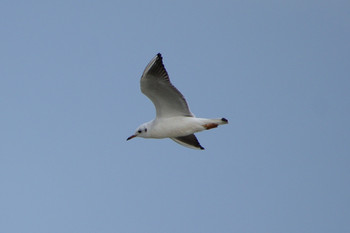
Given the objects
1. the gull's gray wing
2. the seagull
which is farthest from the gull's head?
the gull's gray wing

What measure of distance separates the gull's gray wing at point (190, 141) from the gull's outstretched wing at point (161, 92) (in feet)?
6.77

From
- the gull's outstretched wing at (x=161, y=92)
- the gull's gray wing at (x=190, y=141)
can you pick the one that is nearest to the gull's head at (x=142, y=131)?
the gull's outstretched wing at (x=161, y=92)

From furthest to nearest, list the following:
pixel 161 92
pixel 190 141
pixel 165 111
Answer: pixel 190 141, pixel 165 111, pixel 161 92

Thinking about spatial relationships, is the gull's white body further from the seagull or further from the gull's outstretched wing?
the gull's outstretched wing

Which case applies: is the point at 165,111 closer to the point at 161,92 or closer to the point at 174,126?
the point at 174,126

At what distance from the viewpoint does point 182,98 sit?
20516 millimetres

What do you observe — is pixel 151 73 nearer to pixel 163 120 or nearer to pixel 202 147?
pixel 163 120

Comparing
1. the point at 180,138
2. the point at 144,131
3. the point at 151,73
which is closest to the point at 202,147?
the point at 180,138

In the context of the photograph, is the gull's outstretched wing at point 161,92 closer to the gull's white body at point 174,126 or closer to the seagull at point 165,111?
the seagull at point 165,111

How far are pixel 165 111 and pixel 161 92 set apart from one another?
2.39ft

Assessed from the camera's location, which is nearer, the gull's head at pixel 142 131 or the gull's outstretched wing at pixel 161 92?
the gull's outstretched wing at pixel 161 92

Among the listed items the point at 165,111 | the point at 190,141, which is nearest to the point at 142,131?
the point at 165,111

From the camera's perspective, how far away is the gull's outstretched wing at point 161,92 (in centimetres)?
1984

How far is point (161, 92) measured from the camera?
2030 centimetres
